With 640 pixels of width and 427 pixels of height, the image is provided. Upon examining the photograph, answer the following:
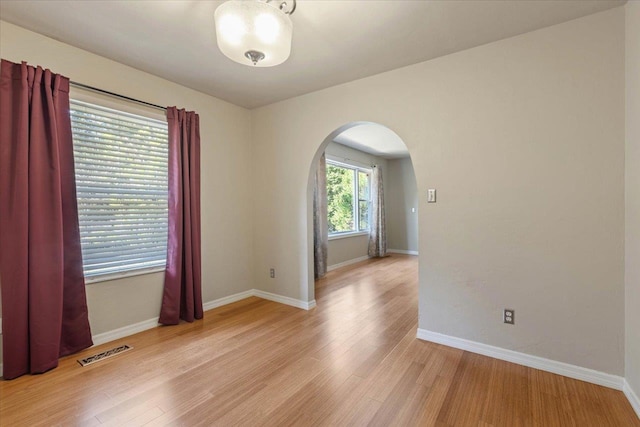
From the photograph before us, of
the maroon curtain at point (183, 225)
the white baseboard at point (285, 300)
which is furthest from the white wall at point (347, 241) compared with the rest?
the maroon curtain at point (183, 225)

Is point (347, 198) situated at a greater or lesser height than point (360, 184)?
lesser

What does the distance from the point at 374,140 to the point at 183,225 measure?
392cm

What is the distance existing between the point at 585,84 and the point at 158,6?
9.59 ft

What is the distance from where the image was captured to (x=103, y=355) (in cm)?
237

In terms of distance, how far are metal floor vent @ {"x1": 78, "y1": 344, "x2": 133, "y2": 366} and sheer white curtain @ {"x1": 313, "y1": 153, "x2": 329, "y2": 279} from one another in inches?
112

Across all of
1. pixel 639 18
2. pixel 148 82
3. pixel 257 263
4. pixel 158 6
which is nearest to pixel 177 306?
pixel 257 263

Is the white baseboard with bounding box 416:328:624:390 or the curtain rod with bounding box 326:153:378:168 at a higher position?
the curtain rod with bounding box 326:153:378:168

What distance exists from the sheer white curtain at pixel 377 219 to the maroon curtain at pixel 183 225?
4512 mm

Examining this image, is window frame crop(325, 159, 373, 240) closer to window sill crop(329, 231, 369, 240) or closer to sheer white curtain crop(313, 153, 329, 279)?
window sill crop(329, 231, 369, 240)

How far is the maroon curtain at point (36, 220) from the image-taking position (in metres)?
2.03

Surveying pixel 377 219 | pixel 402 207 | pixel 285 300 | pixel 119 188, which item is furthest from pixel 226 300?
pixel 402 207

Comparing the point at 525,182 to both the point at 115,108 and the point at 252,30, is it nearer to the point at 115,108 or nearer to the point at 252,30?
the point at 252,30

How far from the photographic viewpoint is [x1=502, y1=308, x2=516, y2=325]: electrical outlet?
7.38 feet

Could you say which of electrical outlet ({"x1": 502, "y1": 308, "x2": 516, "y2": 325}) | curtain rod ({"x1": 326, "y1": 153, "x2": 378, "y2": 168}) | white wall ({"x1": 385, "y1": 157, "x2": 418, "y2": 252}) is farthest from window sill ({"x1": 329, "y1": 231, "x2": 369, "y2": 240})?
electrical outlet ({"x1": 502, "y1": 308, "x2": 516, "y2": 325})
